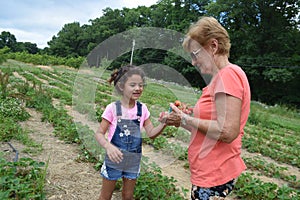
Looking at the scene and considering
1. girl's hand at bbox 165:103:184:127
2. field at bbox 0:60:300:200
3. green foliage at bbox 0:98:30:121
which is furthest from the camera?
green foliage at bbox 0:98:30:121

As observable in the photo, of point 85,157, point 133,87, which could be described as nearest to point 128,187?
point 133,87

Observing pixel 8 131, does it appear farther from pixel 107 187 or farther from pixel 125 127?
pixel 125 127

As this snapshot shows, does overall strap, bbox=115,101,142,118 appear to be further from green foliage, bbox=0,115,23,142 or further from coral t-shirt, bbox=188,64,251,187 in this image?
green foliage, bbox=0,115,23,142

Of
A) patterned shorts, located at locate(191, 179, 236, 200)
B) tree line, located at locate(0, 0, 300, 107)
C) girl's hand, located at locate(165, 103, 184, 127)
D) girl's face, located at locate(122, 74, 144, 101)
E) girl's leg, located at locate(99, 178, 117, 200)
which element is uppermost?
tree line, located at locate(0, 0, 300, 107)

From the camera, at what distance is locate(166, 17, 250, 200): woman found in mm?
1380

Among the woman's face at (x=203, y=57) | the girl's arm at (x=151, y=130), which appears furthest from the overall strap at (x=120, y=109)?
the woman's face at (x=203, y=57)

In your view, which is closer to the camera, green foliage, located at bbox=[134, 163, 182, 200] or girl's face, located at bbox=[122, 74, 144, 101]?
girl's face, located at bbox=[122, 74, 144, 101]

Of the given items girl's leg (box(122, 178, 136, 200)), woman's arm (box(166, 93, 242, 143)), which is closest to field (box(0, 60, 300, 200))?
girl's leg (box(122, 178, 136, 200))

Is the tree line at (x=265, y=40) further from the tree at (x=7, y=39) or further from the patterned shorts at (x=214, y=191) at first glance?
the tree at (x=7, y=39)

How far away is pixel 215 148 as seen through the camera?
4.93ft

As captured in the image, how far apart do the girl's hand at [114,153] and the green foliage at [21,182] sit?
2.63ft

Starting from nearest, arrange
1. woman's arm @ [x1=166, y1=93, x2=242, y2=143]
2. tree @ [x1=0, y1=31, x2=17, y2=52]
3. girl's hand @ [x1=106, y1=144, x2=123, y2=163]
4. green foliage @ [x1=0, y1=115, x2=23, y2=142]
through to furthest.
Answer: woman's arm @ [x1=166, y1=93, x2=242, y2=143]
girl's hand @ [x1=106, y1=144, x2=123, y2=163]
green foliage @ [x1=0, y1=115, x2=23, y2=142]
tree @ [x1=0, y1=31, x2=17, y2=52]

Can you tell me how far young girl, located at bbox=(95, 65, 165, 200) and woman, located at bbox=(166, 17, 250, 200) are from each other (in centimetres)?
45

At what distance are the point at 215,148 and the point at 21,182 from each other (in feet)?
5.70
